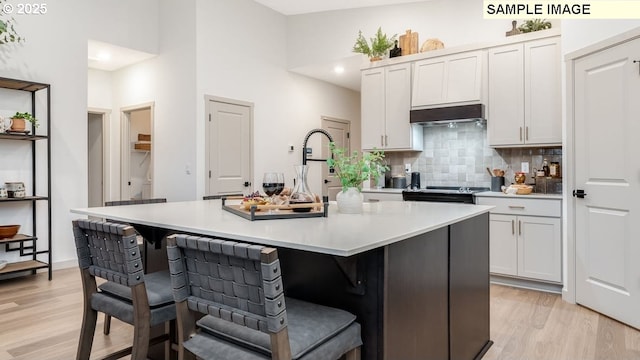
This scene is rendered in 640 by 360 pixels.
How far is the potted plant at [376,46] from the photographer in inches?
199

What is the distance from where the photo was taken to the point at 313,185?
6.98m

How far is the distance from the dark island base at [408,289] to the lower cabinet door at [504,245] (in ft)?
5.85

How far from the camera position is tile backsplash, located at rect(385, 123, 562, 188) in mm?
4375

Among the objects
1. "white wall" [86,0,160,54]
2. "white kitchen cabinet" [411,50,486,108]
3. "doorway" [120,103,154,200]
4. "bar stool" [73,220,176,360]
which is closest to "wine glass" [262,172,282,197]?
"bar stool" [73,220,176,360]

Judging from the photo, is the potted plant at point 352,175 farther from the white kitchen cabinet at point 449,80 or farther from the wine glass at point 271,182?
the white kitchen cabinet at point 449,80

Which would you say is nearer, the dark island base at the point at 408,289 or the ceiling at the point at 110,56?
the dark island base at the point at 408,289

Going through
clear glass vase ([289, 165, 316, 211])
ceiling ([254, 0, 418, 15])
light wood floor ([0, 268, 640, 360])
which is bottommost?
light wood floor ([0, 268, 640, 360])

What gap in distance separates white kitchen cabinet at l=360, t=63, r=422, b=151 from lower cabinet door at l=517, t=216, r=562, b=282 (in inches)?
63.4

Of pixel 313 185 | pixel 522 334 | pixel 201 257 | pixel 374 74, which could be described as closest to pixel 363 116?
pixel 374 74

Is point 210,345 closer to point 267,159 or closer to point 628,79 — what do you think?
point 628,79

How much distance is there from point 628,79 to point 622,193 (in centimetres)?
82

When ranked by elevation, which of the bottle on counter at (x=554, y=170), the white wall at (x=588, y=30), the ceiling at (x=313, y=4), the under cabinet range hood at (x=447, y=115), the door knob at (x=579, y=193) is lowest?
the door knob at (x=579, y=193)

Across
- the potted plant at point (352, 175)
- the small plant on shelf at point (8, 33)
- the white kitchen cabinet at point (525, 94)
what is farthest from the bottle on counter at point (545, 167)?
the small plant on shelf at point (8, 33)

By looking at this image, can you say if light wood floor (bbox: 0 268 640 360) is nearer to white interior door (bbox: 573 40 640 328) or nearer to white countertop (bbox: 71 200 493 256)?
white interior door (bbox: 573 40 640 328)
